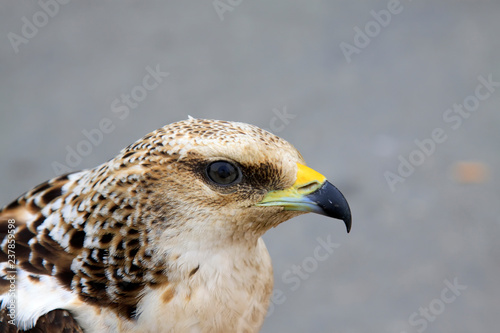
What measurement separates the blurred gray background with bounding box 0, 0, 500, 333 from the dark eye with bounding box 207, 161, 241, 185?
2644 mm

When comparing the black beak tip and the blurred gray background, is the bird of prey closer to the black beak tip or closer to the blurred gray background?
the black beak tip

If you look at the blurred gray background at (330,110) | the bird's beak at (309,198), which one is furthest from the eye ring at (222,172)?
the blurred gray background at (330,110)

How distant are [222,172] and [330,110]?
3869mm

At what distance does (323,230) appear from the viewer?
532cm

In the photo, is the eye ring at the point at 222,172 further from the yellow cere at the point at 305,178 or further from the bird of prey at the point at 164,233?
the yellow cere at the point at 305,178

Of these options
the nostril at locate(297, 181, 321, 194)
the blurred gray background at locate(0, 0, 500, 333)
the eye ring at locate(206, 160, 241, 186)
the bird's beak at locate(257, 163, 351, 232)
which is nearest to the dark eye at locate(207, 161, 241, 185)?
the eye ring at locate(206, 160, 241, 186)

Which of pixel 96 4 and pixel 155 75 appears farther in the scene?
pixel 96 4

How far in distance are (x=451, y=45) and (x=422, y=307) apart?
9.77 ft

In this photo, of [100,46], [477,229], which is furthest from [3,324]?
[100,46]

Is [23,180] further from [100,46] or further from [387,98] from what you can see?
[387,98]

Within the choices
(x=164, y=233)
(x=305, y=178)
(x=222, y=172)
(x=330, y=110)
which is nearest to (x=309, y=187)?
(x=305, y=178)

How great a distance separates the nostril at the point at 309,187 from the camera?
246 centimetres

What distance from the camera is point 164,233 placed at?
2379 mm

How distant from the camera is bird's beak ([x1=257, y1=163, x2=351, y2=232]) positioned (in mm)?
2445
